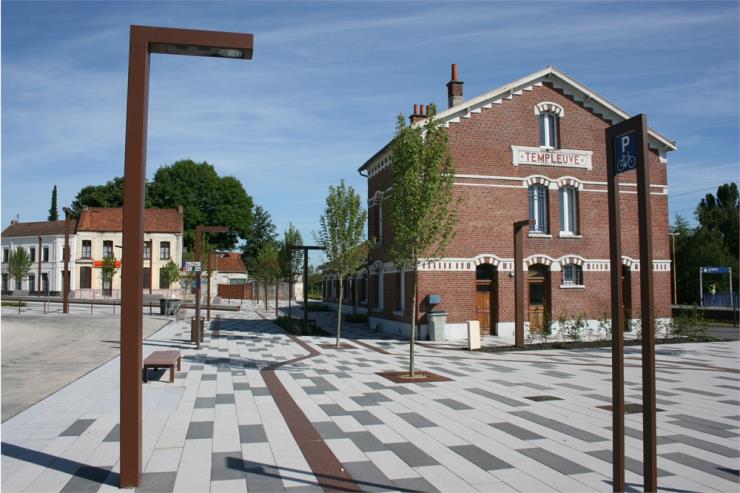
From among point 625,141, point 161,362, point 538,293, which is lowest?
point 161,362

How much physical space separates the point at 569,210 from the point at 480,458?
2065 centimetres

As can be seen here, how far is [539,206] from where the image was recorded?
2502 cm

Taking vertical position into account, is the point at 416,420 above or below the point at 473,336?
below

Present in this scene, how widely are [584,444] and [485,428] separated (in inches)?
53.8

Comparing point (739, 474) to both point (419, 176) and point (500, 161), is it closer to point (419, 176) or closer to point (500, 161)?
point (419, 176)

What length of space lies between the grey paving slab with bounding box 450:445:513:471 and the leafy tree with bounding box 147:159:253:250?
57.5 m

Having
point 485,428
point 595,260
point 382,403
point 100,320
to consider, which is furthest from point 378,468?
point 100,320

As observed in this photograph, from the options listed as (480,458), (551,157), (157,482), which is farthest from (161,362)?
(551,157)

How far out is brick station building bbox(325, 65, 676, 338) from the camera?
77.2 ft

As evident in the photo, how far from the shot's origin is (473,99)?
939 inches

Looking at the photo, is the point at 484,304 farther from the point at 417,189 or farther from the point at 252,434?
the point at 252,434

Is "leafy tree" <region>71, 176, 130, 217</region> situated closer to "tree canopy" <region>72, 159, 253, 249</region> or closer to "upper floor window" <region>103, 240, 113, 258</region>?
"tree canopy" <region>72, 159, 253, 249</region>

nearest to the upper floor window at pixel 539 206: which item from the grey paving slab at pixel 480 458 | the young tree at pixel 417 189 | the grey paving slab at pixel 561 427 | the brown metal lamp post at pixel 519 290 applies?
the brown metal lamp post at pixel 519 290

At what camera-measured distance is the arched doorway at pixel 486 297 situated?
939 inches
